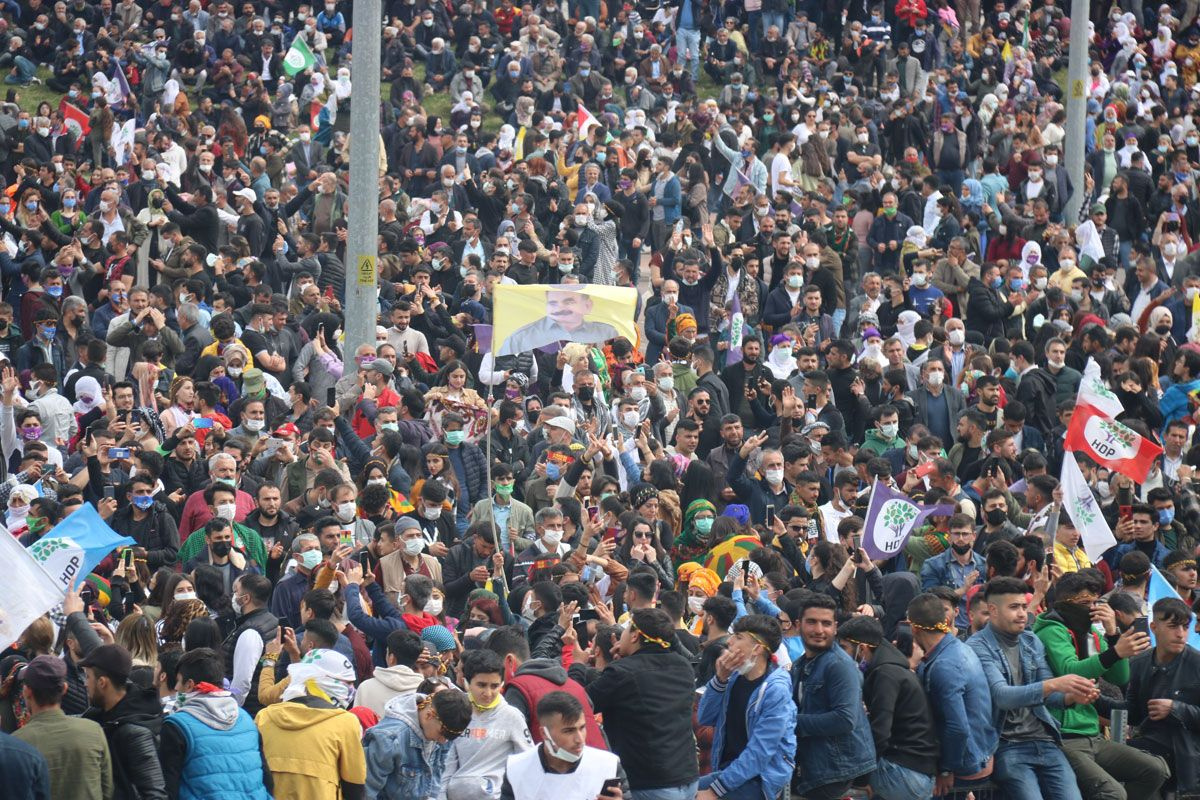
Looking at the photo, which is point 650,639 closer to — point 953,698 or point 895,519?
point 953,698

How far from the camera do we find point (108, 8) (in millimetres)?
33000

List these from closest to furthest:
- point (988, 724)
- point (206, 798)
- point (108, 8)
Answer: point (206, 798), point (988, 724), point (108, 8)

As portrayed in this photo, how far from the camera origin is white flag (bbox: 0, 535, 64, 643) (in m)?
9.59

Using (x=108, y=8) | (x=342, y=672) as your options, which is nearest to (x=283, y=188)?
(x=108, y=8)

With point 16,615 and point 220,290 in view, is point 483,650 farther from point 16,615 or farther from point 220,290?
point 220,290

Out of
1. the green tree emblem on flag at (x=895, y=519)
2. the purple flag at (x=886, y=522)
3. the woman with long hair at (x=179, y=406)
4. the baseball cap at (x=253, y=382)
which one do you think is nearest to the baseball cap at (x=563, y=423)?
the baseball cap at (x=253, y=382)

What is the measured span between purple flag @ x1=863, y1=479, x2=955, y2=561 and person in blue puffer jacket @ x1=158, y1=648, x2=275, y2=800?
5799 mm

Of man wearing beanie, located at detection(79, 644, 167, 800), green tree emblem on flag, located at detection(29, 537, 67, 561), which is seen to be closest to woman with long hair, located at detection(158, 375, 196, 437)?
green tree emblem on flag, located at detection(29, 537, 67, 561)

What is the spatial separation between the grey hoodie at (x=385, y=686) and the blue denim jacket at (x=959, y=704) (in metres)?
2.66

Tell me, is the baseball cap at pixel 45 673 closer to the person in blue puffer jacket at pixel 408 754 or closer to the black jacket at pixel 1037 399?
the person in blue puffer jacket at pixel 408 754

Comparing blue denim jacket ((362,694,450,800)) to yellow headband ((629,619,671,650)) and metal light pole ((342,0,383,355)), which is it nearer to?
yellow headband ((629,619,671,650))

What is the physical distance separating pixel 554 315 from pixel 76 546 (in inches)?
184

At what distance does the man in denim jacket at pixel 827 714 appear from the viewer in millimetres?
9781

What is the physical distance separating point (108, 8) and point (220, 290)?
1526cm
